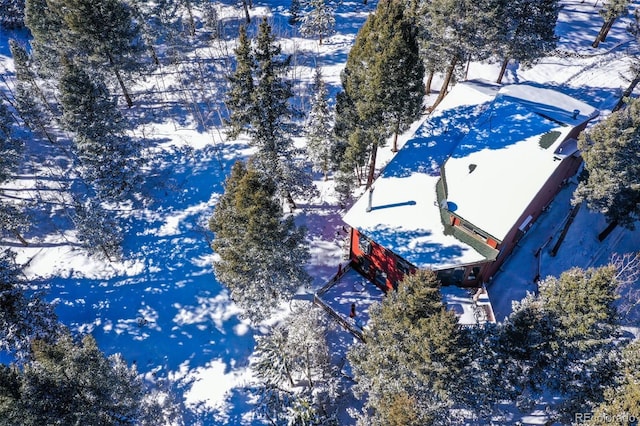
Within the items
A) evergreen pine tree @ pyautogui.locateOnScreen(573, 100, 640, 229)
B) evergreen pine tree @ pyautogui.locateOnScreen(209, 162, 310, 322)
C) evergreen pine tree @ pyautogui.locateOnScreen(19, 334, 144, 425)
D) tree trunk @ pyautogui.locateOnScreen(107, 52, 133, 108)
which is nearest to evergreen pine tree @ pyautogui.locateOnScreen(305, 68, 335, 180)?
evergreen pine tree @ pyautogui.locateOnScreen(209, 162, 310, 322)

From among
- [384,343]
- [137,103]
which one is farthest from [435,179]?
[137,103]

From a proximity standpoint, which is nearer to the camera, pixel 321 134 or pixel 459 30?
pixel 321 134

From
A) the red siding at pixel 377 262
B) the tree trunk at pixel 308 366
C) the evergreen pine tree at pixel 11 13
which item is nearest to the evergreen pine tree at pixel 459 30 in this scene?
the red siding at pixel 377 262

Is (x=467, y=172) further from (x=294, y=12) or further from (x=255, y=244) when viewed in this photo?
(x=294, y=12)

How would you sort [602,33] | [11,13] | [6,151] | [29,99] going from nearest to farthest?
[6,151] < [29,99] < [602,33] < [11,13]

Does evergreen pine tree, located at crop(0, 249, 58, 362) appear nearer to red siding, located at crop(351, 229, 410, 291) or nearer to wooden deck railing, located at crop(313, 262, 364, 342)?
wooden deck railing, located at crop(313, 262, 364, 342)

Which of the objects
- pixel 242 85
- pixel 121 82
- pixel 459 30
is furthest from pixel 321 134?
pixel 121 82

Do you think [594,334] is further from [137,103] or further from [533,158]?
[137,103]
